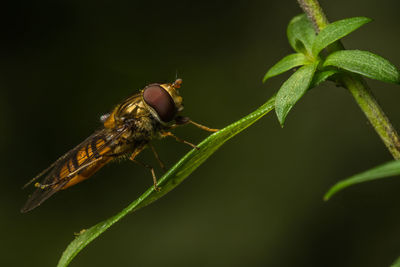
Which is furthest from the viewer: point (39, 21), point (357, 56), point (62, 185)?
point (39, 21)

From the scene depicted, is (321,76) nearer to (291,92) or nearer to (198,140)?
(291,92)

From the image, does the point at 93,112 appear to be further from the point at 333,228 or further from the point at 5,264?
the point at 333,228

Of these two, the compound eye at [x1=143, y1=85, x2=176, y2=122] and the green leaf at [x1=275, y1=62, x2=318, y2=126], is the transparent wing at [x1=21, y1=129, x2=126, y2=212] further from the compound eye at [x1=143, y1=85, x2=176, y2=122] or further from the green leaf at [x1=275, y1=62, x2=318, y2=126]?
the green leaf at [x1=275, y1=62, x2=318, y2=126]

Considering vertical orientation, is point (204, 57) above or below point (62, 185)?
above

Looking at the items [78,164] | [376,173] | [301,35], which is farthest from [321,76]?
[78,164]

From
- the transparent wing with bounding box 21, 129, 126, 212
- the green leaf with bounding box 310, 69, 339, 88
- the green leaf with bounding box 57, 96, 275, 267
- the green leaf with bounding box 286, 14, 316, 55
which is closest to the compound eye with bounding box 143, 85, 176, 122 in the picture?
the transparent wing with bounding box 21, 129, 126, 212

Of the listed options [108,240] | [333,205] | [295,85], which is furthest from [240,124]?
[108,240]

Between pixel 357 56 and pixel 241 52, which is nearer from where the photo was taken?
pixel 357 56
